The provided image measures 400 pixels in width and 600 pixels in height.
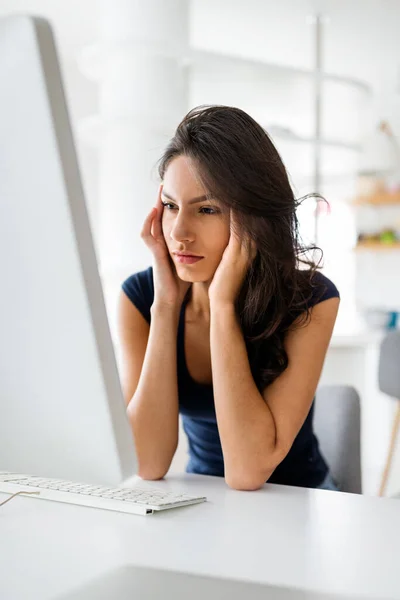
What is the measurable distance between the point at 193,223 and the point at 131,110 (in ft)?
6.68

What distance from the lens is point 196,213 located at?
1289 millimetres

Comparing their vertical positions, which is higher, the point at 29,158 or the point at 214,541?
the point at 29,158

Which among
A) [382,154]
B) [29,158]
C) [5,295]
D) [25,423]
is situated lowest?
[382,154]

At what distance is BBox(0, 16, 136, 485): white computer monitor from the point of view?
0.55 metres

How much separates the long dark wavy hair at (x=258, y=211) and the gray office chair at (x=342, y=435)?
13.8 inches

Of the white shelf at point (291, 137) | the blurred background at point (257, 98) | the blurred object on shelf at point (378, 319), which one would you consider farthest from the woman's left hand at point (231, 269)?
the blurred object on shelf at point (378, 319)

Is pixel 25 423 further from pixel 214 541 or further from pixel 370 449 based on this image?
pixel 370 449

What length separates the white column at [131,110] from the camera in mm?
3314

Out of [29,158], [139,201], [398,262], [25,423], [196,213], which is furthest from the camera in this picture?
[398,262]

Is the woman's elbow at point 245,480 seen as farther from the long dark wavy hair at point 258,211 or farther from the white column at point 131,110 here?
the white column at point 131,110

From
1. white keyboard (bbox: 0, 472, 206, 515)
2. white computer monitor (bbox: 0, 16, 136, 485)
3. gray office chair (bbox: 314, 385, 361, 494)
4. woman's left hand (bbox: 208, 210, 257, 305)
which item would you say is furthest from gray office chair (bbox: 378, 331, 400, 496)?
white computer monitor (bbox: 0, 16, 136, 485)

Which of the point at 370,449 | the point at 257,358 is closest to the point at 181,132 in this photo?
the point at 257,358

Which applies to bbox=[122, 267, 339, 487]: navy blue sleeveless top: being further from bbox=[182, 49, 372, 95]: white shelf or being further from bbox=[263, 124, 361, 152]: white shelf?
bbox=[263, 124, 361, 152]: white shelf

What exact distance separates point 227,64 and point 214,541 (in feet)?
8.91
